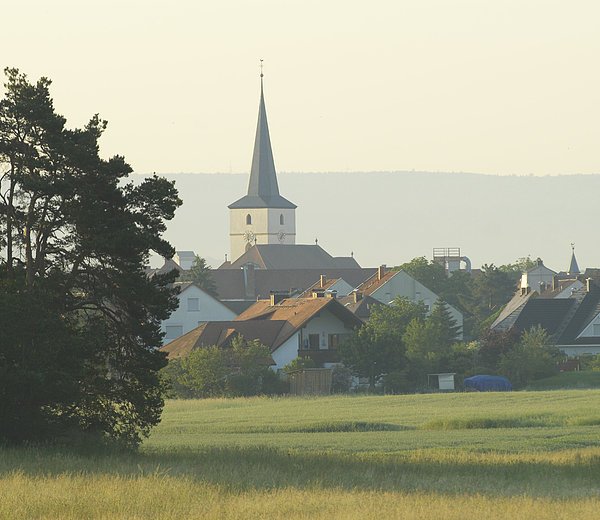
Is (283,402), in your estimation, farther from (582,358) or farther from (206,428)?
(582,358)

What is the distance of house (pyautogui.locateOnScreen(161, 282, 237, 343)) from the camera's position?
402 feet

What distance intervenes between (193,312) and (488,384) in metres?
41.7

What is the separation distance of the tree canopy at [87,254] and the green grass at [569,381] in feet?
178

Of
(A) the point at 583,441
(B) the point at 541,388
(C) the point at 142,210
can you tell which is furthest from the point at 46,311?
(B) the point at 541,388

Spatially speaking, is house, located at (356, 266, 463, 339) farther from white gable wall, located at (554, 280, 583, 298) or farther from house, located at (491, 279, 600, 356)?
house, located at (491, 279, 600, 356)

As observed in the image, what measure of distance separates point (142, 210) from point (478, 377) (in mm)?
55925

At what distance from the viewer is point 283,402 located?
71625 mm

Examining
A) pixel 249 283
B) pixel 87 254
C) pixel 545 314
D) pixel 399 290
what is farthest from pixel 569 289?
pixel 87 254

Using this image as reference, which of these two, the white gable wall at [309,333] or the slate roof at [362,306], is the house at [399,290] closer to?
the slate roof at [362,306]

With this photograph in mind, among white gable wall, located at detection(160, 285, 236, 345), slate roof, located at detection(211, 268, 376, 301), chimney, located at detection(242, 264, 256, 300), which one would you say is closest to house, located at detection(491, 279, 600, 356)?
white gable wall, located at detection(160, 285, 236, 345)

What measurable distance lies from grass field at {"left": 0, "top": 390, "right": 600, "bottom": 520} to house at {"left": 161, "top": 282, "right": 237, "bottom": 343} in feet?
224

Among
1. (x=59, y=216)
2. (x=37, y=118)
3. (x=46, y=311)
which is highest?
(x=37, y=118)

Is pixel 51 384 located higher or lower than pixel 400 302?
lower

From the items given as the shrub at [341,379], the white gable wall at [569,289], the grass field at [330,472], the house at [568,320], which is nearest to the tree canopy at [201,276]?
the white gable wall at [569,289]
